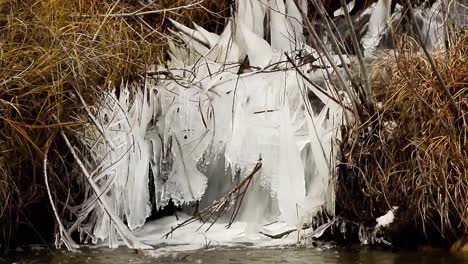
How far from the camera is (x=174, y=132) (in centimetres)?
584

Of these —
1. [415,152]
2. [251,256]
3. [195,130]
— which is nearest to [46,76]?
[195,130]

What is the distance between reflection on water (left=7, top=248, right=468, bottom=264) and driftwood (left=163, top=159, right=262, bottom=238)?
1.14 feet

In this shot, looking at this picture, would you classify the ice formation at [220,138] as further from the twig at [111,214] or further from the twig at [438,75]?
the twig at [438,75]

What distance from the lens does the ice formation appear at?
547 cm

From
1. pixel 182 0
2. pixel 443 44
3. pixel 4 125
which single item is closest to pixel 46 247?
pixel 4 125

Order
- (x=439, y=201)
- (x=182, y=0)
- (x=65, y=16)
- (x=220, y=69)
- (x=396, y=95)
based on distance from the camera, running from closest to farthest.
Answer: (x=439, y=201)
(x=396, y=95)
(x=65, y=16)
(x=220, y=69)
(x=182, y=0)

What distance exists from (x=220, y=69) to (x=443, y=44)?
1.54 m

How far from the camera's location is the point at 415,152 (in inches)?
194

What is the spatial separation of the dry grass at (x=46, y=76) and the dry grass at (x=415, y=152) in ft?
5.26

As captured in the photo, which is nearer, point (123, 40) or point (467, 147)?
point (467, 147)

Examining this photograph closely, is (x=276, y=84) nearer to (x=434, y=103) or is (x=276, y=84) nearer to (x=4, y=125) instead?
(x=434, y=103)

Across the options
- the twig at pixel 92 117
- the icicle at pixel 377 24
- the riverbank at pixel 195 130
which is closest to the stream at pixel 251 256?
the riverbank at pixel 195 130

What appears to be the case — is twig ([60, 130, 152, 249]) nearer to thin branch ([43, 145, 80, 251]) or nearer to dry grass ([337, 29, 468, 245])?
thin branch ([43, 145, 80, 251])

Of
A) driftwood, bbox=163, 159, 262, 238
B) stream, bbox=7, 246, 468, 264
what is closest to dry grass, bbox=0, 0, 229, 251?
stream, bbox=7, 246, 468, 264
